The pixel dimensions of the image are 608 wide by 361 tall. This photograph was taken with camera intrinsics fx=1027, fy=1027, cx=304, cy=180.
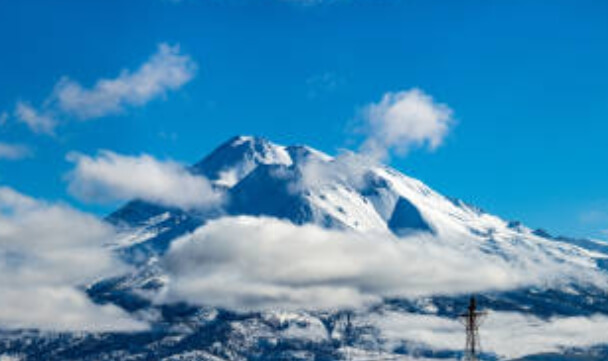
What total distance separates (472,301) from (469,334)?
7.68 metres

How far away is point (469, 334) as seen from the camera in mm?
162875

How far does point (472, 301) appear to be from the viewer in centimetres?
15788
